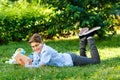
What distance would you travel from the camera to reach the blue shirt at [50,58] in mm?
8102

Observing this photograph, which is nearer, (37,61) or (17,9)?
(37,61)

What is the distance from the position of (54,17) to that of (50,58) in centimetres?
626

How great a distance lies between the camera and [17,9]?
1556 cm

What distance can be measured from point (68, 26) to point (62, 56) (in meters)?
5.48

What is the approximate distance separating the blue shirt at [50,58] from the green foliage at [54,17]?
4766 millimetres

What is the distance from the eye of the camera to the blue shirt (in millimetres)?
8102

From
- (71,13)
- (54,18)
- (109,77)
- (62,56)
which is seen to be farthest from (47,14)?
(109,77)

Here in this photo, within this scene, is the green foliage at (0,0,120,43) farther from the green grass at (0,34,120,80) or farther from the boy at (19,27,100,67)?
the boy at (19,27,100,67)

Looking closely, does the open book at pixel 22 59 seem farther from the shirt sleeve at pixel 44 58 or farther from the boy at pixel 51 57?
the shirt sleeve at pixel 44 58

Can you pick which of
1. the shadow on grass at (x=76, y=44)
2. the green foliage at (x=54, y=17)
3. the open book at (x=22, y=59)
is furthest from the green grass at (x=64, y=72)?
the green foliage at (x=54, y=17)

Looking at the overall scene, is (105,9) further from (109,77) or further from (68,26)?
(109,77)

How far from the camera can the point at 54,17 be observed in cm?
1434

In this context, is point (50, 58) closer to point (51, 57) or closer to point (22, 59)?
point (51, 57)

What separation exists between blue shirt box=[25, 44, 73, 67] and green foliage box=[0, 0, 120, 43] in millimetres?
4766
